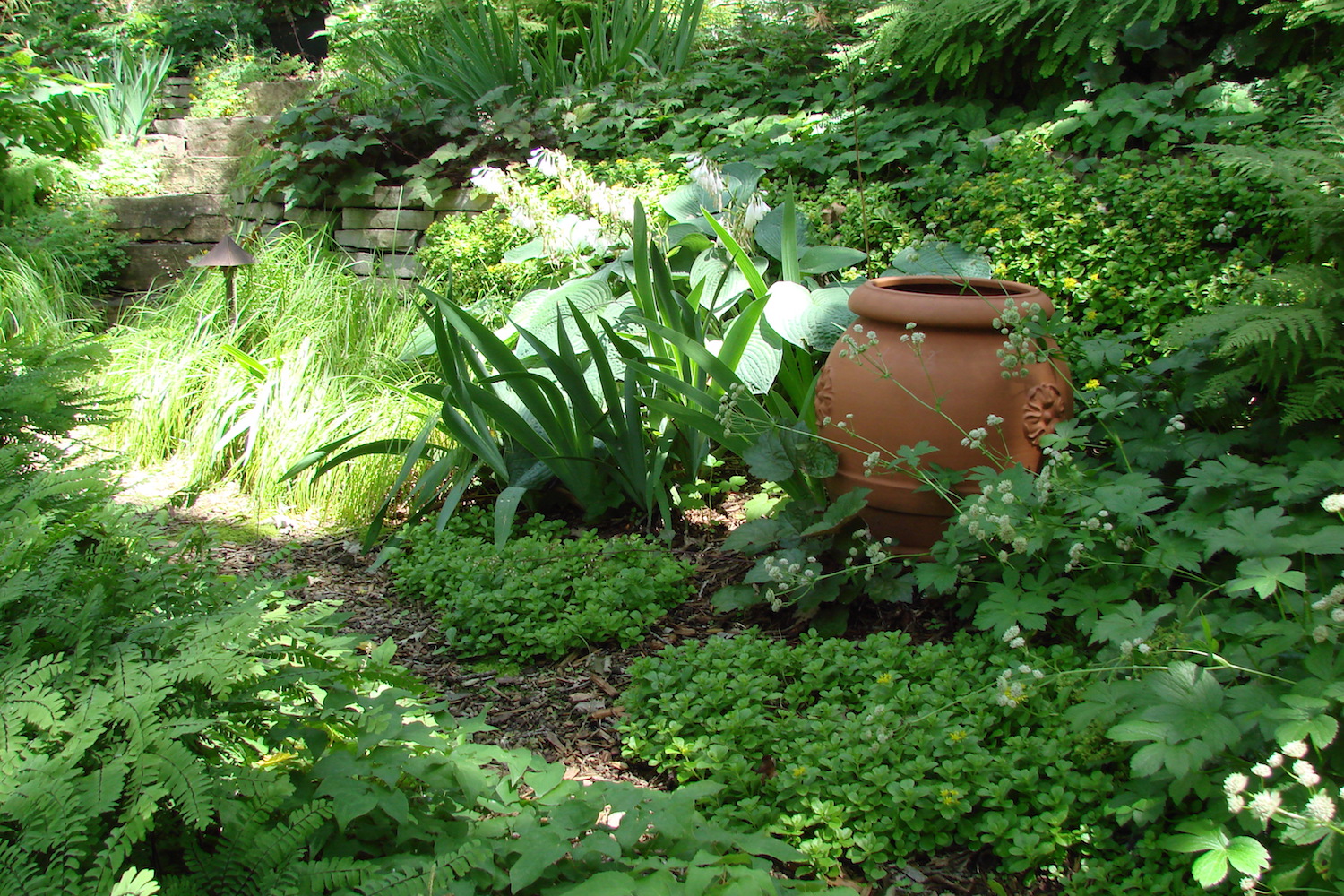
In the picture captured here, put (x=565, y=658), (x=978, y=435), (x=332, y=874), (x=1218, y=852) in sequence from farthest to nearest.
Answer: (x=565, y=658) < (x=978, y=435) < (x=1218, y=852) < (x=332, y=874)

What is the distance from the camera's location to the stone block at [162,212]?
5.87 m

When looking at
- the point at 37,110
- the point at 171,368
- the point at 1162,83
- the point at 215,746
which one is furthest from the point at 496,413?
the point at 37,110

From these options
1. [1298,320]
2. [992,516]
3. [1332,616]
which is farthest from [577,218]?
[1332,616]

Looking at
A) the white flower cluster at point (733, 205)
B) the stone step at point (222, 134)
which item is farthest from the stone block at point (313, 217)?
the white flower cluster at point (733, 205)

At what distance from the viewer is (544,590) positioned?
238 cm

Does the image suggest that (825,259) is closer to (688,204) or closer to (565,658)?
(688,204)

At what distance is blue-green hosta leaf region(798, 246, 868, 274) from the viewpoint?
3.15 meters

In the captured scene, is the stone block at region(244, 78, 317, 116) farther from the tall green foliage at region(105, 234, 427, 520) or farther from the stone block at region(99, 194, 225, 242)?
the tall green foliage at region(105, 234, 427, 520)

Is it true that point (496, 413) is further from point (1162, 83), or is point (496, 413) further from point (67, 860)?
point (1162, 83)

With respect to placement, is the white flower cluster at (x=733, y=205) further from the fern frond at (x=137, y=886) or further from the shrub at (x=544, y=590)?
the fern frond at (x=137, y=886)

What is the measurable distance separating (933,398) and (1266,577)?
0.95 meters

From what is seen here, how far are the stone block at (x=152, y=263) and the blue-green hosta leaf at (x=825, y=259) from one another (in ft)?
14.1

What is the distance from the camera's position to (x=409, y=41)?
6.05 m

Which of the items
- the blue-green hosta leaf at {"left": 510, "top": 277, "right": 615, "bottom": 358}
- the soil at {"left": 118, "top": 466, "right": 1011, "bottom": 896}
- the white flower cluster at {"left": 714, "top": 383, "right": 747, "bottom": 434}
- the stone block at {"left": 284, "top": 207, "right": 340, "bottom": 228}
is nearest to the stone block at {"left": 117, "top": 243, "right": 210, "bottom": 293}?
the stone block at {"left": 284, "top": 207, "right": 340, "bottom": 228}
